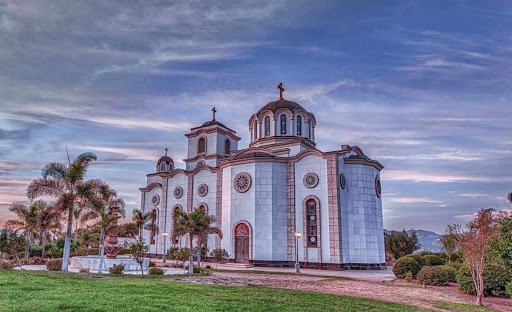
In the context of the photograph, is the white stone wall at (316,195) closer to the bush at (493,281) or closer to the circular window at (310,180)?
the circular window at (310,180)

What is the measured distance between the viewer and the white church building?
77.4 feet

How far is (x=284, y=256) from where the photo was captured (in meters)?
24.3

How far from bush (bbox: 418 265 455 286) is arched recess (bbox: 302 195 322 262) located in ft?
Answer: 27.0

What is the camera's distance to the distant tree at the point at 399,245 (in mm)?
30906

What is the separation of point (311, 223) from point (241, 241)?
5.40 meters

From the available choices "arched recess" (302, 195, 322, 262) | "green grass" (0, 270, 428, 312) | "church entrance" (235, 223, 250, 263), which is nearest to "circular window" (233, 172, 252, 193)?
"church entrance" (235, 223, 250, 263)

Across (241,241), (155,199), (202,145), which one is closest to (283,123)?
(202,145)

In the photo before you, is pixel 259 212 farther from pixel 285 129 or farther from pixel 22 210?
pixel 22 210

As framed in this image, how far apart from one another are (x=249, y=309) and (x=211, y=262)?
20.4m

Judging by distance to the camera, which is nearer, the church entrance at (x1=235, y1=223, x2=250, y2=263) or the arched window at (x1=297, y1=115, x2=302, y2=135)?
the church entrance at (x1=235, y1=223, x2=250, y2=263)

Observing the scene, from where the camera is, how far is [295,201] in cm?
2523

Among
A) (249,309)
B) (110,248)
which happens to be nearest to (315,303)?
(249,309)

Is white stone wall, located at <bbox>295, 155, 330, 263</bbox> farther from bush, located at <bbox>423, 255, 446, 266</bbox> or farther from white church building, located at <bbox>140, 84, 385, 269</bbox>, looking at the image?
bush, located at <bbox>423, 255, 446, 266</bbox>

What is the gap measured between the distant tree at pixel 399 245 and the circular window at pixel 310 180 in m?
11.9
